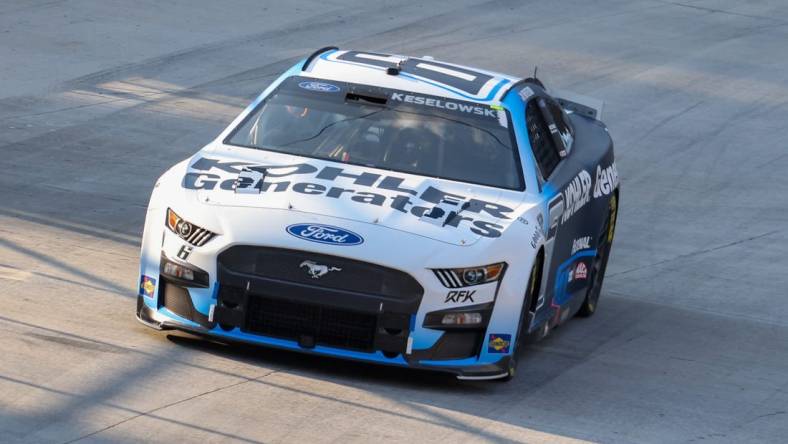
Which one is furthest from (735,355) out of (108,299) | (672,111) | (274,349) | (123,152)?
(672,111)

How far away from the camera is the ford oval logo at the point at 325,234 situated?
765 cm

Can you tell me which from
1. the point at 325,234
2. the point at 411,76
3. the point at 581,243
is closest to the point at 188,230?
the point at 325,234

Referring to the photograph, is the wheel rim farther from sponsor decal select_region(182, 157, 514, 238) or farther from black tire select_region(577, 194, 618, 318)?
sponsor decal select_region(182, 157, 514, 238)

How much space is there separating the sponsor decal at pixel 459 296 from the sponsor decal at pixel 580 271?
1.83 m

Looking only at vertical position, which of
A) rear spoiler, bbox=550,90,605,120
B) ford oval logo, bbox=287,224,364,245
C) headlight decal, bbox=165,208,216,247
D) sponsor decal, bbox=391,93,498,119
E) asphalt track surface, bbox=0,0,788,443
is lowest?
asphalt track surface, bbox=0,0,788,443

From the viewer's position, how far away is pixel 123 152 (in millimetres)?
13289

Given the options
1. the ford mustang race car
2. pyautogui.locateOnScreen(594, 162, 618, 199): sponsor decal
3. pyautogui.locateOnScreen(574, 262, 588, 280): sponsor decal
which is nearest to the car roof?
the ford mustang race car

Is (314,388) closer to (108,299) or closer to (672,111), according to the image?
(108,299)

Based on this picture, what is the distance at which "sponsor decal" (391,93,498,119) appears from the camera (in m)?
9.12

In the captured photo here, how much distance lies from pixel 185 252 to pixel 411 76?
2.18 m

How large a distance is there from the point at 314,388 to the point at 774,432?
2.20 m

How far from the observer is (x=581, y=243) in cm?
953

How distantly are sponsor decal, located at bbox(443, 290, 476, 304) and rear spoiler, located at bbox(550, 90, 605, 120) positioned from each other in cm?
374

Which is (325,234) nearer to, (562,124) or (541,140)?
(541,140)
